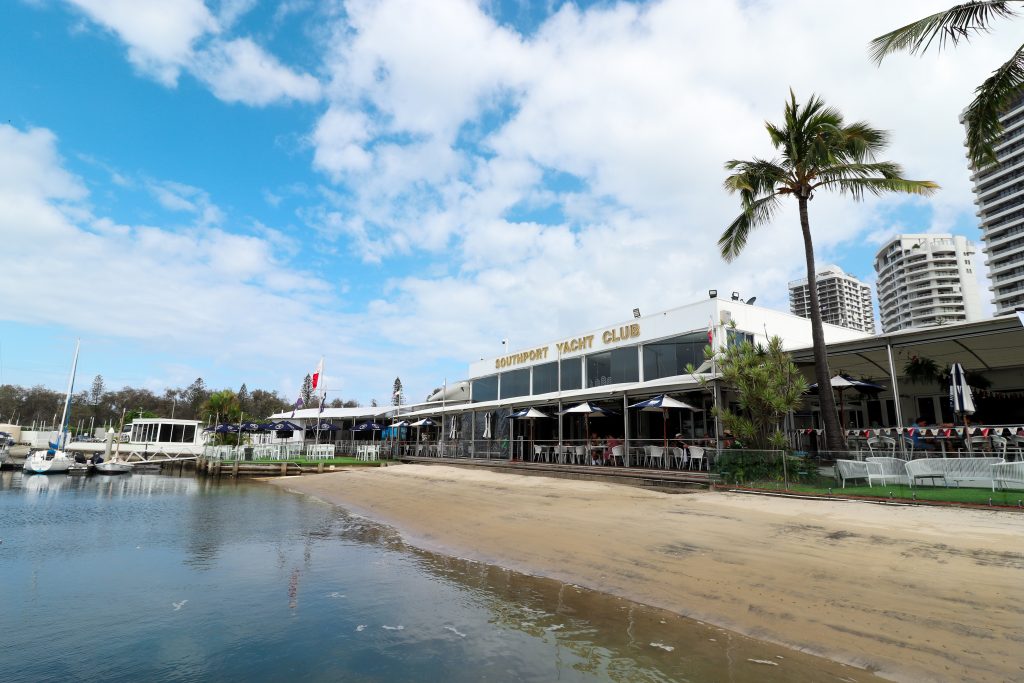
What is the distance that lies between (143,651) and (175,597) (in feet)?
7.40

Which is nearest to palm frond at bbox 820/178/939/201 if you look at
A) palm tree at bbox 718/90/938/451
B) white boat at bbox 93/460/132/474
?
palm tree at bbox 718/90/938/451

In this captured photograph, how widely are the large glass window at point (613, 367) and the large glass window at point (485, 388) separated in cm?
873

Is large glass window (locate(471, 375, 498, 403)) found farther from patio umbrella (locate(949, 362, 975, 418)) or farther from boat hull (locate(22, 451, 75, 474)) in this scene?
boat hull (locate(22, 451, 75, 474))

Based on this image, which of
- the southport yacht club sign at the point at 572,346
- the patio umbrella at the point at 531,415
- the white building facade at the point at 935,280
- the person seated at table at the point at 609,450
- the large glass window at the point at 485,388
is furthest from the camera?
the white building facade at the point at 935,280

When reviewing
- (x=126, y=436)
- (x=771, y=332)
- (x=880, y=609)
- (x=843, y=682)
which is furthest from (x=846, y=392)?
(x=126, y=436)

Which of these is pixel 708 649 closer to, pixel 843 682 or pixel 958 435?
pixel 843 682

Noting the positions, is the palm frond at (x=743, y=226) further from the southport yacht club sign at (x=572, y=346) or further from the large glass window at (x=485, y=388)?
the large glass window at (x=485, y=388)

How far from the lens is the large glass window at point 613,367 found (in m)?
24.6

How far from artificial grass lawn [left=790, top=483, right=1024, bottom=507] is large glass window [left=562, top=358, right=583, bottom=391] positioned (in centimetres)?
1542

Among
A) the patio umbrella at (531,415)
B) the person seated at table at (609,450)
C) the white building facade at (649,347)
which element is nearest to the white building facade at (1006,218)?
the white building facade at (649,347)

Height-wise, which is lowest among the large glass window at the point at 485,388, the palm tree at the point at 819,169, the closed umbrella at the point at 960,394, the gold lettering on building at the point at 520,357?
the closed umbrella at the point at 960,394

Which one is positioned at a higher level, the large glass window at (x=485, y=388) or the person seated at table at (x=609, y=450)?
the large glass window at (x=485, y=388)

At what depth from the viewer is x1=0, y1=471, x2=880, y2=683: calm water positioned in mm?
5525

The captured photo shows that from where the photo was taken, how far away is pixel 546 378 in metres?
29.8
